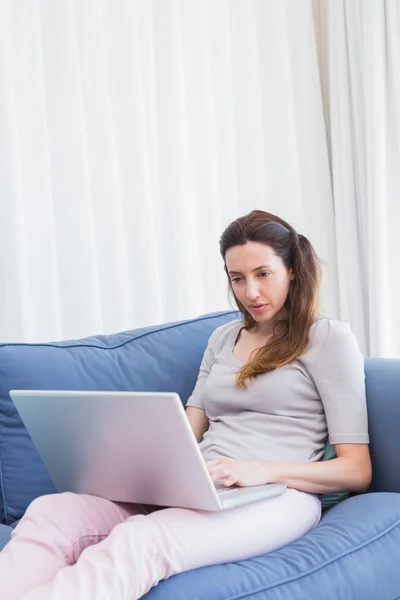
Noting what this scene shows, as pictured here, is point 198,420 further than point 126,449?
Yes

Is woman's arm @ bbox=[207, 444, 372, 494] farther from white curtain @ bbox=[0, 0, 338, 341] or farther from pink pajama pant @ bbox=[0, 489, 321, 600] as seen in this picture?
white curtain @ bbox=[0, 0, 338, 341]

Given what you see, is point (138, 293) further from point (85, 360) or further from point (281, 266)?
point (281, 266)

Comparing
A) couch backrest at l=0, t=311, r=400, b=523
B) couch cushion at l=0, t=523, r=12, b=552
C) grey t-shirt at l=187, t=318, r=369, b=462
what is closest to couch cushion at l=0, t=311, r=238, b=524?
couch backrest at l=0, t=311, r=400, b=523

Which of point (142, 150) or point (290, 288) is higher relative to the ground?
point (142, 150)

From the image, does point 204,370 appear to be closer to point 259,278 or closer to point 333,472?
point 259,278

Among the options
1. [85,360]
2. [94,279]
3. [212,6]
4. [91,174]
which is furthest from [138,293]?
[212,6]

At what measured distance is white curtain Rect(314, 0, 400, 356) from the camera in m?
2.81

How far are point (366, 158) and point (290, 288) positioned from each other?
1.23 m

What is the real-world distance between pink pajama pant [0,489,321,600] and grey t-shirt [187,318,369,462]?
0.15m

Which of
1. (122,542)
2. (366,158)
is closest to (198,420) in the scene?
(122,542)

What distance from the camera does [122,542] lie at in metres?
1.24

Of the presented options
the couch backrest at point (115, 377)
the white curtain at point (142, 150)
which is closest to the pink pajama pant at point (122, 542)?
the couch backrest at point (115, 377)

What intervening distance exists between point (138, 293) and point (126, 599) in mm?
1403

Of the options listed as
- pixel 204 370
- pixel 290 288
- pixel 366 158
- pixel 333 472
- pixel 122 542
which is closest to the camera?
pixel 122 542
